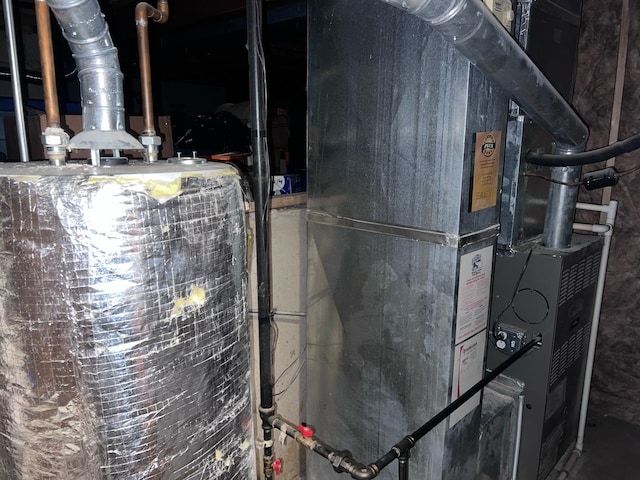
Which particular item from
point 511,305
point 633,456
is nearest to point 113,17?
point 511,305

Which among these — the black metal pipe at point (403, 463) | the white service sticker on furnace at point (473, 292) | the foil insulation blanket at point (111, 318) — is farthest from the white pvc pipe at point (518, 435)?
the foil insulation blanket at point (111, 318)

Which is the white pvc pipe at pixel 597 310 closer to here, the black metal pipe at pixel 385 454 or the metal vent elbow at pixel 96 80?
the black metal pipe at pixel 385 454

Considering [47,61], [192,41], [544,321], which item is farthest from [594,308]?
[192,41]

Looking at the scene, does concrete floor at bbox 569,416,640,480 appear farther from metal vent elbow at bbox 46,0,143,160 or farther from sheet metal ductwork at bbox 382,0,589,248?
metal vent elbow at bbox 46,0,143,160

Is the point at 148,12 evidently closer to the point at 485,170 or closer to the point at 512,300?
the point at 485,170

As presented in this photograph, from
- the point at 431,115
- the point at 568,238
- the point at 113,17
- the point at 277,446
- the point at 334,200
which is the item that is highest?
the point at 113,17

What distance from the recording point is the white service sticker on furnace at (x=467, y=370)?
1.40m

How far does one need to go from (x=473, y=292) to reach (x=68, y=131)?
1.56 m

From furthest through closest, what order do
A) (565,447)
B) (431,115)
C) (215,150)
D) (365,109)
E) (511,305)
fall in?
(215,150), (565,447), (511,305), (365,109), (431,115)

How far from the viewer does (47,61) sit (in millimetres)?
792

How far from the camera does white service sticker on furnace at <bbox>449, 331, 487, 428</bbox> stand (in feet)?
4.59

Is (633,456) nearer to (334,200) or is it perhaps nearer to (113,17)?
(334,200)

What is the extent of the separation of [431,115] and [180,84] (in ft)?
19.2

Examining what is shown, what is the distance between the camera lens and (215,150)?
2697mm
